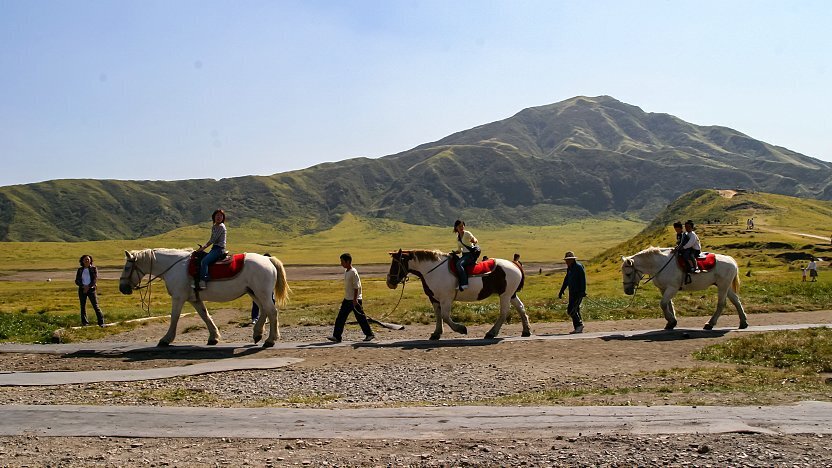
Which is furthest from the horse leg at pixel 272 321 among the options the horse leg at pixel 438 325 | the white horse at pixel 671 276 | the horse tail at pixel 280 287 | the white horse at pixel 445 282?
the white horse at pixel 671 276

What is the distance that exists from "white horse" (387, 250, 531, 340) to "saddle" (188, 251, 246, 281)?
4477 mm

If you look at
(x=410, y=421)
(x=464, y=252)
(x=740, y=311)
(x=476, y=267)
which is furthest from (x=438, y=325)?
(x=410, y=421)

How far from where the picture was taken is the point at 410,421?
1060 centimetres

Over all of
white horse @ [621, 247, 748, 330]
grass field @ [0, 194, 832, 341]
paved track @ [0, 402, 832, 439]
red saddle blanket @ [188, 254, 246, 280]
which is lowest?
grass field @ [0, 194, 832, 341]

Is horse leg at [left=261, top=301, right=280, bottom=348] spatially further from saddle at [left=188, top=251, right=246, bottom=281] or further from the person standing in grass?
the person standing in grass

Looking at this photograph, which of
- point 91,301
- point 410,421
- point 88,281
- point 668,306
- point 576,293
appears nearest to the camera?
point 410,421

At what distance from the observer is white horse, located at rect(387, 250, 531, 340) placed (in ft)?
67.5

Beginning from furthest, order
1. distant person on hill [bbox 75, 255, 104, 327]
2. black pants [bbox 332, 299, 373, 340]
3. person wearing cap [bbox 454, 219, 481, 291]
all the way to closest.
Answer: distant person on hill [bbox 75, 255, 104, 327] → black pants [bbox 332, 299, 373, 340] → person wearing cap [bbox 454, 219, 481, 291]

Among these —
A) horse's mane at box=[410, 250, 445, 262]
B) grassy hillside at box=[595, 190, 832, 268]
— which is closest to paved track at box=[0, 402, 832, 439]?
horse's mane at box=[410, 250, 445, 262]

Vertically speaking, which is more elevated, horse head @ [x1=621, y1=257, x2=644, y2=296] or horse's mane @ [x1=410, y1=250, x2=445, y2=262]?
horse's mane @ [x1=410, y1=250, x2=445, y2=262]

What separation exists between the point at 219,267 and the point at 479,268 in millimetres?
7651

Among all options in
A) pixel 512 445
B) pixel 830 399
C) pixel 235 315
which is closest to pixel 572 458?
pixel 512 445

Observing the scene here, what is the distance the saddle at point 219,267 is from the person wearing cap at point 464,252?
6376 mm

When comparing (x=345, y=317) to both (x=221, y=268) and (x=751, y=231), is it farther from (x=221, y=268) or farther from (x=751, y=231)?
(x=751, y=231)
